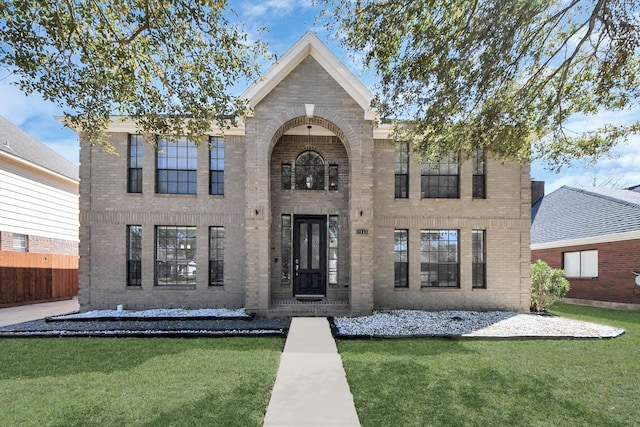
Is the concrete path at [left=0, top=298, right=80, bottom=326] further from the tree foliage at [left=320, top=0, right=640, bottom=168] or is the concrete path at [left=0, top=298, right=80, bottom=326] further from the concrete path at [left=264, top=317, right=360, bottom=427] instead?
the tree foliage at [left=320, top=0, right=640, bottom=168]

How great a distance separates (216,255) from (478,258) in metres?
8.81

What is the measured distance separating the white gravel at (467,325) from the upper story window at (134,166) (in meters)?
7.72

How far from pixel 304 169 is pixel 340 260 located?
129 inches

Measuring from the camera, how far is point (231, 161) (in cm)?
1089

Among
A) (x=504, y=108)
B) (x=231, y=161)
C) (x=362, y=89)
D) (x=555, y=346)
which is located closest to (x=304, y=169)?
(x=231, y=161)

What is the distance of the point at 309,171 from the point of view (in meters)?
11.1

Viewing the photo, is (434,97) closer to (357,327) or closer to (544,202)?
(357,327)

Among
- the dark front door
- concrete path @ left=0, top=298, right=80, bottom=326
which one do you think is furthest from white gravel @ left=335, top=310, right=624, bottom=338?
concrete path @ left=0, top=298, right=80, bottom=326

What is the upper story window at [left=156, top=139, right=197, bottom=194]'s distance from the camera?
10838 mm

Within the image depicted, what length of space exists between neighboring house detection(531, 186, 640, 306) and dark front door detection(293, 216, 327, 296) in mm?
11717

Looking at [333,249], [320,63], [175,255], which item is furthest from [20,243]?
[320,63]

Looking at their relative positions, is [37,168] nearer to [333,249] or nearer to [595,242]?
[333,249]

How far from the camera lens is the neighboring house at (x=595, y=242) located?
12766mm

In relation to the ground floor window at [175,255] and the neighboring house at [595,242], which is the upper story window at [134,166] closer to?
the ground floor window at [175,255]
